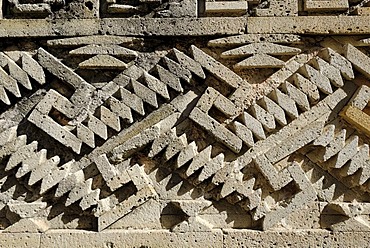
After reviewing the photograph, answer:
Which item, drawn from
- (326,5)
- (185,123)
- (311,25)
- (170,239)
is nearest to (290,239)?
(170,239)

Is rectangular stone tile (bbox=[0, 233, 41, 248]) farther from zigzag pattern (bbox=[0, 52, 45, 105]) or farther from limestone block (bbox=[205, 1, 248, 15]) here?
limestone block (bbox=[205, 1, 248, 15])

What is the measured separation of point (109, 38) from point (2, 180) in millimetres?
1278

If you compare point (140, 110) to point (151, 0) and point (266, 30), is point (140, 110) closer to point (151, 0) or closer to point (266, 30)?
point (151, 0)

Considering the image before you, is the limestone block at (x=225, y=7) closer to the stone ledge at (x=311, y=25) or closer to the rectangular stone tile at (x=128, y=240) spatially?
the stone ledge at (x=311, y=25)

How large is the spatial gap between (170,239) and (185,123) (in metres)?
0.82

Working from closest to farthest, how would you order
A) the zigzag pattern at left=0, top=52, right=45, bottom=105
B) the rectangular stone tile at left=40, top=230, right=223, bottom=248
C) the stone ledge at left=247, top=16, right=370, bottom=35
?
the rectangular stone tile at left=40, top=230, right=223, bottom=248 < the zigzag pattern at left=0, top=52, right=45, bottom=105 < the stone ledge at left=247, top=16, right=370, bottom=35

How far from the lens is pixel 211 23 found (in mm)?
4090

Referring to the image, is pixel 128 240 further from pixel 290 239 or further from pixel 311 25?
pixel 311 25

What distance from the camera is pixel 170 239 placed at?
3826 millimetres

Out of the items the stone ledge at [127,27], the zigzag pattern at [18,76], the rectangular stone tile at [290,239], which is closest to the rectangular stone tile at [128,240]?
the rectangular stone tile at [290,239]

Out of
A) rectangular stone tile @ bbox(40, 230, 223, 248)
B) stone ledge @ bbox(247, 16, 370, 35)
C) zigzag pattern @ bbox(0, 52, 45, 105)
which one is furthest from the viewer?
stone ledge @ bbox(247, 16, 370, 35)

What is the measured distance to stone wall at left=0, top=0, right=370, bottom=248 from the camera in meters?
3.85

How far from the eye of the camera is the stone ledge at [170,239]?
12.5 feet

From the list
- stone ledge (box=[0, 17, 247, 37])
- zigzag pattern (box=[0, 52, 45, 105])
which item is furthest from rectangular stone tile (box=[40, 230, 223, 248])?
stone ledge (box=[0, 17, 247, 37])
